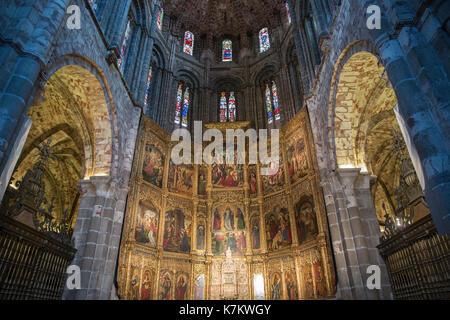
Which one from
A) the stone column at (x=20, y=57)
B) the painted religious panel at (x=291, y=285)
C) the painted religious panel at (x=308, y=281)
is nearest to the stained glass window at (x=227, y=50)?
the painted religious panel at (x=291, y=285)

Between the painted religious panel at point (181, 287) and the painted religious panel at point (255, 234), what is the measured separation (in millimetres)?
3766

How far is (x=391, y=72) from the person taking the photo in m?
5.89

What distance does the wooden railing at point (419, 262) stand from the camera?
7.23 metres

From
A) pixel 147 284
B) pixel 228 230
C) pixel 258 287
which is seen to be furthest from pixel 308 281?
pixel 147 284

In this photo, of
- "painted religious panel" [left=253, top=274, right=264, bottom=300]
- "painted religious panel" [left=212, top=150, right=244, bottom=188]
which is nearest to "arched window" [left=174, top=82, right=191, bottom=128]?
"painted religious panel" [left=212, top=150, right=244, bottom=188]

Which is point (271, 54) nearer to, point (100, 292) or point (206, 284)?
point (206, 284)

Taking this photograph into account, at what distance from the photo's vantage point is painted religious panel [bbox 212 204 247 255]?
15305 mm

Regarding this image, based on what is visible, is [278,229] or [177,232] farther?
[177,232]

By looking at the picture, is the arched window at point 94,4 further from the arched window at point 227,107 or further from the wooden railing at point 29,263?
the arched window at point 227,107

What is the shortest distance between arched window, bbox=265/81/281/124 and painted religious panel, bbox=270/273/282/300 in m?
10.3

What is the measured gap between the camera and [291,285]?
13047 mm

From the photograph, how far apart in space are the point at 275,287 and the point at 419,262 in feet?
23.4

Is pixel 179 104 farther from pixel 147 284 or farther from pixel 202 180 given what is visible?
pixel 147 284

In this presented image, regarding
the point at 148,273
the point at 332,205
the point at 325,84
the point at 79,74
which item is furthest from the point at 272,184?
the point at 79,74
